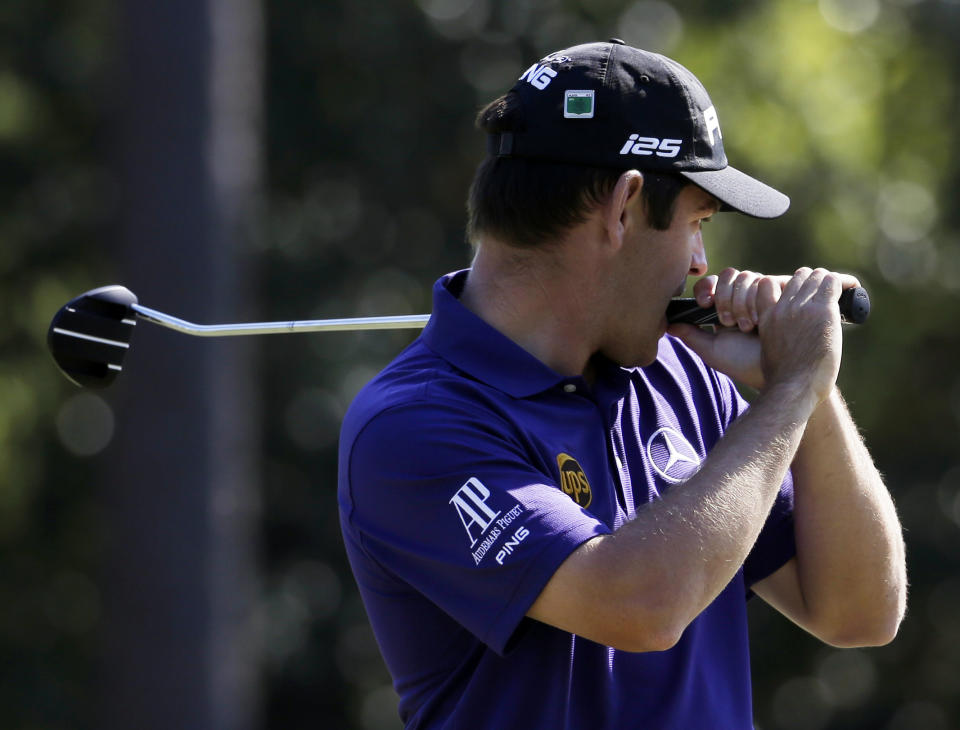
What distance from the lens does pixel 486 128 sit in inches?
123

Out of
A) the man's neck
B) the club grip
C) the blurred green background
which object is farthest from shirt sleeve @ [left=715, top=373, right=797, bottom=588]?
the blurred green background

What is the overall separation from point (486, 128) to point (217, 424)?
484 cm

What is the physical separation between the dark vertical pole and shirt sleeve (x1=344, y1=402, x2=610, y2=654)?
4.92m

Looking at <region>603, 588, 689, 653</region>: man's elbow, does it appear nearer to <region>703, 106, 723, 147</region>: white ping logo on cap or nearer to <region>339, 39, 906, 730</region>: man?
<region>339, 39, 906, 730</region>: man

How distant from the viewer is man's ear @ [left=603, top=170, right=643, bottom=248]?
2.94m

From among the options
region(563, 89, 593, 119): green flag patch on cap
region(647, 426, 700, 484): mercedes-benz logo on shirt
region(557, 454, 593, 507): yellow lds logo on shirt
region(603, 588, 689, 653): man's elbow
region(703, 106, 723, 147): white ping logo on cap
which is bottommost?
region(603, 588, 689, 653): man's elbow

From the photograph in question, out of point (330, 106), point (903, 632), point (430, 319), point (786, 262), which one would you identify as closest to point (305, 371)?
point (330, 106)

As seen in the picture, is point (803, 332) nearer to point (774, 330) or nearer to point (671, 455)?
point (774, 330)

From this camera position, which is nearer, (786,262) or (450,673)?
(450,673)

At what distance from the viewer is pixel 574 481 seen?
2.83 m

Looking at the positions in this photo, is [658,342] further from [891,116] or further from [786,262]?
[891,116]

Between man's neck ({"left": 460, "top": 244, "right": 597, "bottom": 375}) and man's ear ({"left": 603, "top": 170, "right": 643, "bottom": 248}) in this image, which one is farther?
man's neck ({"left": 460, "top": 244, "right": 597, "bottom": 375})

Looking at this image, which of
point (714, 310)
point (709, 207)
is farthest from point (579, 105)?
point (714, 310)

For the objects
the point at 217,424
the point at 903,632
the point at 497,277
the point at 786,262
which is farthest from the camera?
the point at 903,632
